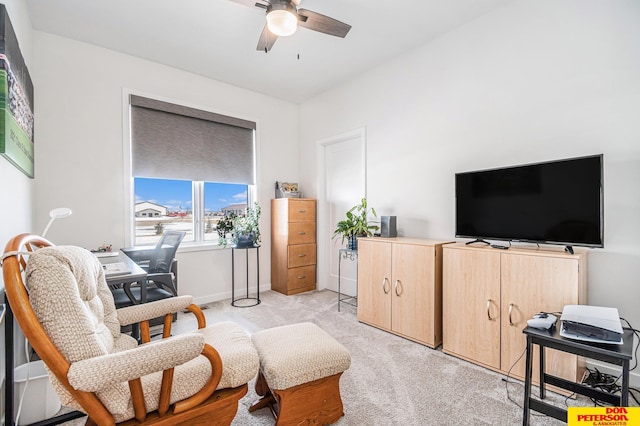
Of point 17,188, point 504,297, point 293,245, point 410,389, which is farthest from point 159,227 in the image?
point 504,297

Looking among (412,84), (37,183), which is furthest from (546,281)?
(37,183)

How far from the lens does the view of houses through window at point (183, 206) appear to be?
3.52m

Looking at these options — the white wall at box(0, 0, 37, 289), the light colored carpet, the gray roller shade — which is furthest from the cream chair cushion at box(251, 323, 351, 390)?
the gray roller shade

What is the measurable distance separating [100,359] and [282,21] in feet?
7.21

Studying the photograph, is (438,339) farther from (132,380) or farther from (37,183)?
(37,183)

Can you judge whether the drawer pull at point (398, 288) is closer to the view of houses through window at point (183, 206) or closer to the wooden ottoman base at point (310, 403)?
the wooden ottoman base at point (310, 403)

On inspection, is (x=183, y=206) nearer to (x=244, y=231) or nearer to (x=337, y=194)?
(x=244, y=231)

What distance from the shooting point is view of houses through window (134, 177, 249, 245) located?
11.6 ft

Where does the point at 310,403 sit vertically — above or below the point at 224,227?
below

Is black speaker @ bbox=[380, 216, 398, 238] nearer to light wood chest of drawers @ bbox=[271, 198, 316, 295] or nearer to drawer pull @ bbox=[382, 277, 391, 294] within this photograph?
drawer pull @ bbox=[382, 277, 391, 294]

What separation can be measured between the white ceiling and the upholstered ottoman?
2472 millimetres

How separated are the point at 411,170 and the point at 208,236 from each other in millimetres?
2736

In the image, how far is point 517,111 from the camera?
96.9 inches

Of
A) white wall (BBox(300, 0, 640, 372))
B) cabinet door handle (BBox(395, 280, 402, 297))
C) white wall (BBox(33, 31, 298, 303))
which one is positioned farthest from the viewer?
white wall (BBox(33, 31, 298, 303))
